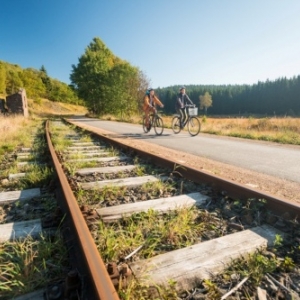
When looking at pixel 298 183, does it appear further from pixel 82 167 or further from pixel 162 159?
pixel 82 167

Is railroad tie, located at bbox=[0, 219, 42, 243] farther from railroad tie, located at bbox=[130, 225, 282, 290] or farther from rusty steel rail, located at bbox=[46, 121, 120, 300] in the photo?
railroad tie, located at bbox=[130, 225, 282, 290]

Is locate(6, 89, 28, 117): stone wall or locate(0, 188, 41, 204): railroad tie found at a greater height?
locate(6, 89, 28, 117): stone wall

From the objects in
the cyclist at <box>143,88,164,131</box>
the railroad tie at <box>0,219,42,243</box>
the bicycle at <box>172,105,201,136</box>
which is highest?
the cyclist at <box>143,88,164,131</box>

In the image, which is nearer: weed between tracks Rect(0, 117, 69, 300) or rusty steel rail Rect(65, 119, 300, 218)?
weed between tracks Rect(0, 117, 69, 300)

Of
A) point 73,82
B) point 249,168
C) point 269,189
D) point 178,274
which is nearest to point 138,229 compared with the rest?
point 178,274

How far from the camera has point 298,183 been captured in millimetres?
3316

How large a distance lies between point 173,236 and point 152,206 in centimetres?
54

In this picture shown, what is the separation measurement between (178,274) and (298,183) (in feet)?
9.29

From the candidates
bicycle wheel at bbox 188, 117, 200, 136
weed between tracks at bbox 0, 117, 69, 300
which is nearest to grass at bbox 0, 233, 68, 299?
weed between tracks at bbox 0, 117, 69, 300

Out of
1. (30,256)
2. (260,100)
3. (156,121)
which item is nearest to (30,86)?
(156,121)

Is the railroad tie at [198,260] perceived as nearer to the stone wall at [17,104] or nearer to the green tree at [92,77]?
the stone wall at [17,104]

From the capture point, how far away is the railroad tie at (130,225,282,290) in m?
1.26

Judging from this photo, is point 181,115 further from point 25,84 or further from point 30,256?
point 25,84

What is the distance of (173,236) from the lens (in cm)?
168
